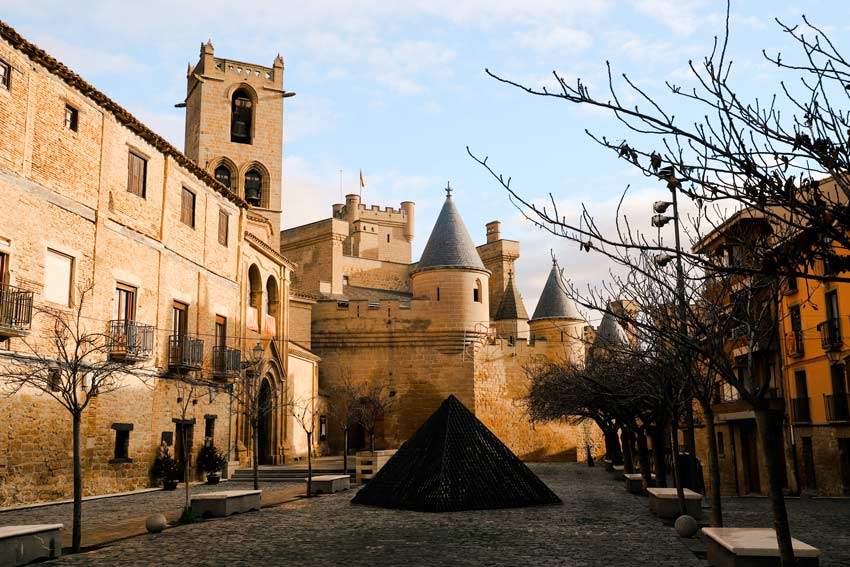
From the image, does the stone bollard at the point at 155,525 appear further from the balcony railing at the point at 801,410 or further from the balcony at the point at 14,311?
the balcony railing at the point at 801,410

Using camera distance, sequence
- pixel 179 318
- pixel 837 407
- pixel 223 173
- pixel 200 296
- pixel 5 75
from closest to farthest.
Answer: pixel 5 75 → pixel 837 407 → pixel 179 318 → pixel 200 296 → pixel 223 173

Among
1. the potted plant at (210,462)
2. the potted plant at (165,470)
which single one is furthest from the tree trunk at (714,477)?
the potted plant at (210,462)

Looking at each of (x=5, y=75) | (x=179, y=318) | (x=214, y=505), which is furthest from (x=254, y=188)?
(x=214, y=505)

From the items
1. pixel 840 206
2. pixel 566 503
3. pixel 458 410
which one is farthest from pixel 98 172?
pixel 840 206

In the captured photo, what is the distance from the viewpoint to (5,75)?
16.9 m

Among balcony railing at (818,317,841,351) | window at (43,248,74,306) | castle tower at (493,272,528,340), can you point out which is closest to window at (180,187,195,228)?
window at (43,248,74,306)

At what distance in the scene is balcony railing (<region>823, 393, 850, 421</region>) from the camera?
22.3 meters

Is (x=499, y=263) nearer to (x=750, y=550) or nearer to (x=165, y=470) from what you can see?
(x=165, y=470)

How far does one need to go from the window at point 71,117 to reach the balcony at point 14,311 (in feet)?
15.1

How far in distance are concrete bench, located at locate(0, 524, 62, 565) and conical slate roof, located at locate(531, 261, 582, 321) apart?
36.7 m

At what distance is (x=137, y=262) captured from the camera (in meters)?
21.7

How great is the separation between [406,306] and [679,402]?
25730 mm

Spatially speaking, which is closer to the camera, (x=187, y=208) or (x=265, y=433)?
(x=187, y=208)

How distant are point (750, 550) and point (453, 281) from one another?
107ft
